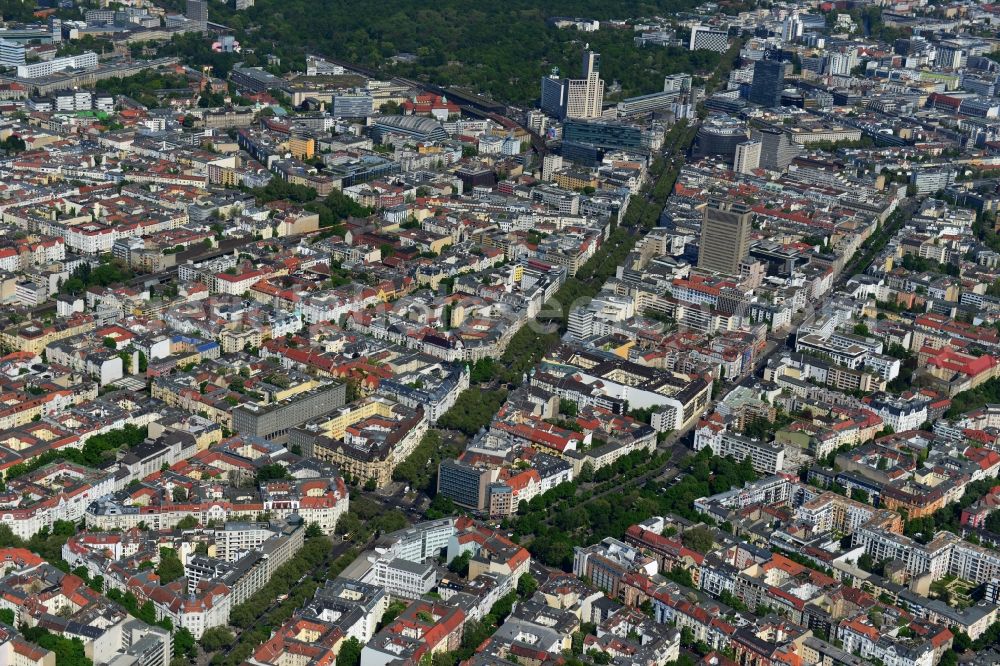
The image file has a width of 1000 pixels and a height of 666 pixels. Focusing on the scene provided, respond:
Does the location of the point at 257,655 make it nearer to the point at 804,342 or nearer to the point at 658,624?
the point at 658,624

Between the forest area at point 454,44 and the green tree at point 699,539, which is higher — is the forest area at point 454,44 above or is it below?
above

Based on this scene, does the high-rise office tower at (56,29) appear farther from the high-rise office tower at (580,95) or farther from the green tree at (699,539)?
the green tree at (699,539)

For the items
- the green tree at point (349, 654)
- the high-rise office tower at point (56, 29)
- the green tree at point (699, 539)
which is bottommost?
the green tree at point (349, 654)

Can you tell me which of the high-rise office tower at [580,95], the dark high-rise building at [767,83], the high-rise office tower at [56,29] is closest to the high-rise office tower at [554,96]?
the high-rise office tower at [580,95]

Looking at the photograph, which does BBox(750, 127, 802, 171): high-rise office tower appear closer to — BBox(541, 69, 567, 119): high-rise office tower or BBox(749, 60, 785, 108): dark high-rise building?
BBox(749, 60, 785, 108): dark high-rise building

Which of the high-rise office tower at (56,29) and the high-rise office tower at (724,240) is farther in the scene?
the high-rise office tower at (56,29)

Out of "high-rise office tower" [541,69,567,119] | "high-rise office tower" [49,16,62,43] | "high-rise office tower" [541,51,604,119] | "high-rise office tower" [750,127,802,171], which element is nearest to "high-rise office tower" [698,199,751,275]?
"high-rise office tower" [750,127,802,171]

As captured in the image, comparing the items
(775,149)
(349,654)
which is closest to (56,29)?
(775,149)
